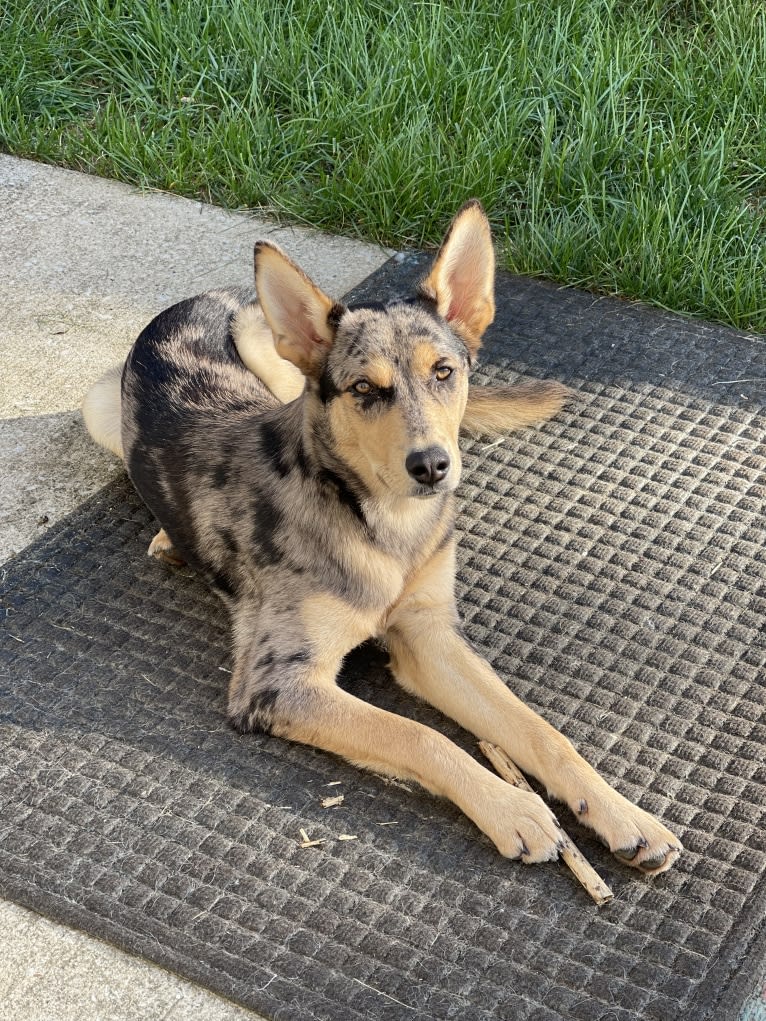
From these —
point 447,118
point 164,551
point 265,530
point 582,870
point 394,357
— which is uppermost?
point 394,357

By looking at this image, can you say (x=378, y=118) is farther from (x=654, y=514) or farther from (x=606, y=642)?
(x=606, y=642)

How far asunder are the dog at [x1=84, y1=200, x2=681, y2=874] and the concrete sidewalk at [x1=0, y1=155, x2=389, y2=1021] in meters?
0.69

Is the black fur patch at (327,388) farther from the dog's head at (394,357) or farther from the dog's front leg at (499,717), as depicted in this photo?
the dog's front leg at (499,717)

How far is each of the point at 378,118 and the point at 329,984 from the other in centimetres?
452

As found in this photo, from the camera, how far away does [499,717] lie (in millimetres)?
3496

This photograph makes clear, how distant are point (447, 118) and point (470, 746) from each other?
12.4 feet

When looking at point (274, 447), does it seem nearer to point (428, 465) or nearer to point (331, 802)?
point (428, 465)

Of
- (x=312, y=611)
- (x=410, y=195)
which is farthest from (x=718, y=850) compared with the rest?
(x=410, y=195)

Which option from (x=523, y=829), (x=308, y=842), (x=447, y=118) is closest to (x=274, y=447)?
(x=308, y=842)

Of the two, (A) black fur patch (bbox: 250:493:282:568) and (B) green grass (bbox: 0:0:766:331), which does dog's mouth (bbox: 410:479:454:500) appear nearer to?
(A) black fur patch (bbox: 250:493:282:568)

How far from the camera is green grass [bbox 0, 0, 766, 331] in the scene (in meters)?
5.66

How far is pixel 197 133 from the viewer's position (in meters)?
6.54

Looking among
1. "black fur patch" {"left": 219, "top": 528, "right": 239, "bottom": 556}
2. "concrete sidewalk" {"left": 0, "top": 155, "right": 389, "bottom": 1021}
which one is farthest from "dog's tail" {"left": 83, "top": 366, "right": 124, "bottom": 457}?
"black fur patch" {"left": 219, "top": 528, "right": 239, "bottom": 556}

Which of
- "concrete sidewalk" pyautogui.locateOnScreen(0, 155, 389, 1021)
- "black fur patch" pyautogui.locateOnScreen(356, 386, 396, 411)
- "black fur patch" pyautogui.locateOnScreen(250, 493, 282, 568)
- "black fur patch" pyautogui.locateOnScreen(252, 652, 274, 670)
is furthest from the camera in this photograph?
"concrete sidewalk" pyautogui.locateOnScreen(0, 155, 389, 1021)
